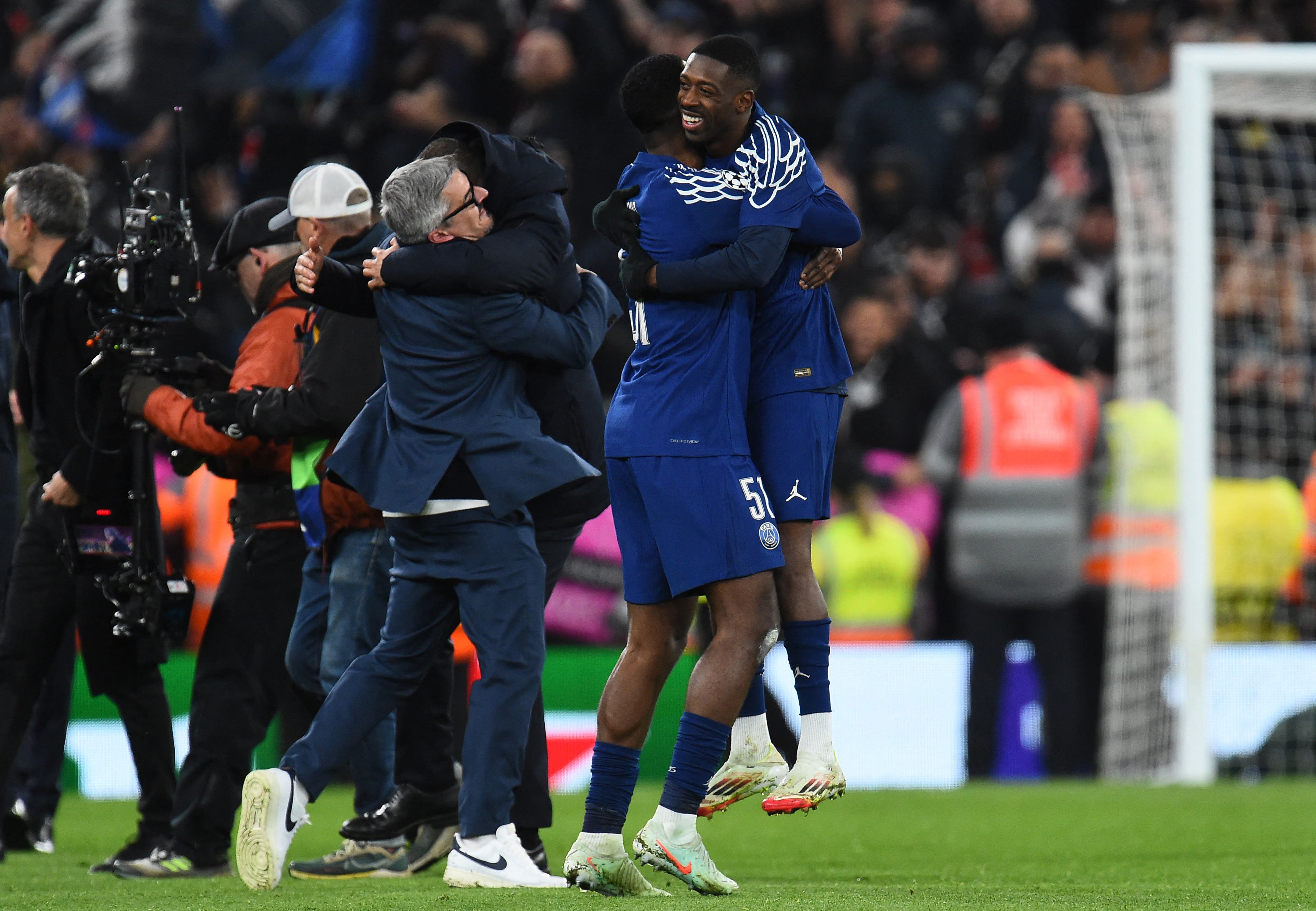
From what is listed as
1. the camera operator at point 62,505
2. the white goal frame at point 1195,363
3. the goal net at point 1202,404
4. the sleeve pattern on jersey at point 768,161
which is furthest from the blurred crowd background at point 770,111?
the sleeve pattern on jersey at point 768,161

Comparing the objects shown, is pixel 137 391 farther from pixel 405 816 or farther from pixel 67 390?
pixel 405 816

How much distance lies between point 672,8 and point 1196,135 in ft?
13.4

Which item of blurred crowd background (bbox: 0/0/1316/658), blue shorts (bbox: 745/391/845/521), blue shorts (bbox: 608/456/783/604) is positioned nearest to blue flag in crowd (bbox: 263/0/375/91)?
blurred crowd background (bbox: 0/0/1316/658)

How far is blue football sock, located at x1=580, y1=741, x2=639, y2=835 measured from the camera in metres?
4.25

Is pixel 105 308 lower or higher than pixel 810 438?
higher

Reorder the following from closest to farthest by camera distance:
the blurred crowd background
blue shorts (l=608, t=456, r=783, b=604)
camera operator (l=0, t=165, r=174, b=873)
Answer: blue shorts (l=608, t=456, r=783, b=604)
camera operator (l=0, t=165, r=174, b=873)
the blurred crowd background

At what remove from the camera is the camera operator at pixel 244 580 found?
201 inches

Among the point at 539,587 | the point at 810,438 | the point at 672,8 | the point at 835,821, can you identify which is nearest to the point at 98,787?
the point at 835,821

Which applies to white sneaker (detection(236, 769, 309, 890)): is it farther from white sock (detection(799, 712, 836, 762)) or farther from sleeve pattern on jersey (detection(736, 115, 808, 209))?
sleeve pattern on jersey (detection(736, 115, 808, 209))

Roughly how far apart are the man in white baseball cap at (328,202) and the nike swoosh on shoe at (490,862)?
1.68 m

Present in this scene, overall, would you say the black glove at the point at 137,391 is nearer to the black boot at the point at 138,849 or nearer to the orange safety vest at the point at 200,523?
the black boot at the point at 138,849

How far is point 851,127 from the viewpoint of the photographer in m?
12.5

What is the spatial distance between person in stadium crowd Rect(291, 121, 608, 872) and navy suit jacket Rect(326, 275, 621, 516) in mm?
59

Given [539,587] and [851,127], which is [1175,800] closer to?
[539,587]
